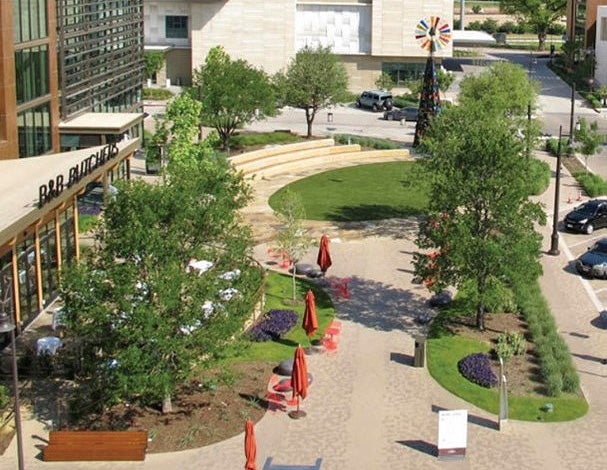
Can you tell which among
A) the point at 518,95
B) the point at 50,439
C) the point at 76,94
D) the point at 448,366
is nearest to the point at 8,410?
the point at 50,439

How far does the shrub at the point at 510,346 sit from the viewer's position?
103 ft

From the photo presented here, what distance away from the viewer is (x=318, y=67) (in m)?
68.0

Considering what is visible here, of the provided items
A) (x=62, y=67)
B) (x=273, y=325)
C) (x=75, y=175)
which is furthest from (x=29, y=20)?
(x=273, y=325)

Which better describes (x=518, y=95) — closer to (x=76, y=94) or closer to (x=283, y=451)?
(x=76, y=94)

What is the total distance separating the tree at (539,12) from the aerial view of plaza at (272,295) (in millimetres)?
70867

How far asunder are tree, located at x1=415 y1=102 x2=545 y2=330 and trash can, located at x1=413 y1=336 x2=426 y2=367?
292 centimetres

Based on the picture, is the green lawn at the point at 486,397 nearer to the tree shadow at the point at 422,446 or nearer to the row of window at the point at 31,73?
the tree shadow at the point at 422,446

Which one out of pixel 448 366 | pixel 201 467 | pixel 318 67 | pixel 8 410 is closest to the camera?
pixel 201 467

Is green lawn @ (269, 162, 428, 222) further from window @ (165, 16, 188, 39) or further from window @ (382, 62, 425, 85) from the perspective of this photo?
window @ (165, 16, 188, 39)

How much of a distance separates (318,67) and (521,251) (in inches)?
1494

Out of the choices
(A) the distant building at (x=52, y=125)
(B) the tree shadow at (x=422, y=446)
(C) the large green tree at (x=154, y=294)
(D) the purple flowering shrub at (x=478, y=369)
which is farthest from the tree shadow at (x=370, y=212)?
(B) the tree shadow at (x=422, y=446)

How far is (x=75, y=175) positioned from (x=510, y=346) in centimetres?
1487

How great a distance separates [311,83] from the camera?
6788 centimetres

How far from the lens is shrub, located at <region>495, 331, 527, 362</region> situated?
3141 centimetres
